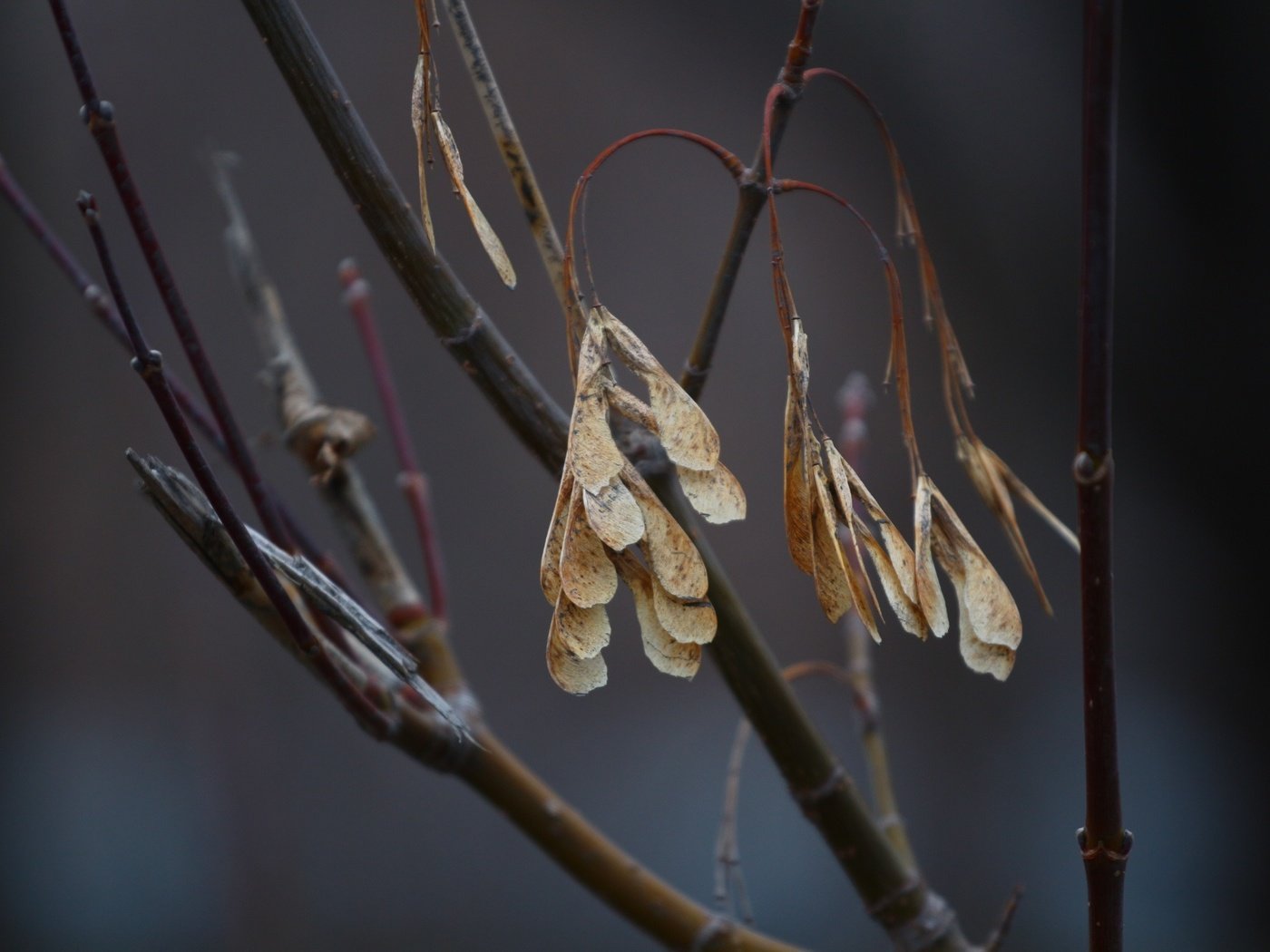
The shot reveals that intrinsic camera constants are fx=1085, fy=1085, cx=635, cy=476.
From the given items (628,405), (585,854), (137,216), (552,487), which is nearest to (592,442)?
(628,405)

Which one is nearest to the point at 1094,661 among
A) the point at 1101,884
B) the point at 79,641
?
the point at 1101,884

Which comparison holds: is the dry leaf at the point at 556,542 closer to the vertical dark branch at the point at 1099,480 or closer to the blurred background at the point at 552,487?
the vertical dark branch at the point at 1099,480

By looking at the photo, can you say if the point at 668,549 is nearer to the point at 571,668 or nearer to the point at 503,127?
the point at 571,668

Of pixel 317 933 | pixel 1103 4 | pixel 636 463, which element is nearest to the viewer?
pixel 1103 4

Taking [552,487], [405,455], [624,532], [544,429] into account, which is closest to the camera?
[624,532]

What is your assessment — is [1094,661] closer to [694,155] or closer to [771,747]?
[771,747]
